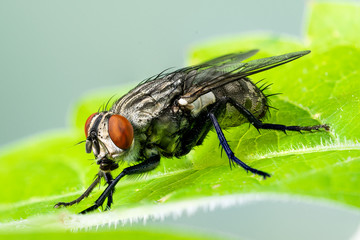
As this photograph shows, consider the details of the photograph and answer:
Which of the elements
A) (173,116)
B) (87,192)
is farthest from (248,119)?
(87,192)

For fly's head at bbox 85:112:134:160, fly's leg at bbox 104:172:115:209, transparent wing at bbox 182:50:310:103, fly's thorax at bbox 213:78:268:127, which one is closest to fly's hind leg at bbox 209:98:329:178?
fly's thorax at bbox 213:78:268:127

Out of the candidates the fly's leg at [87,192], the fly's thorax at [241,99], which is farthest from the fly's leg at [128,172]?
the fly's thorax at [241,99]

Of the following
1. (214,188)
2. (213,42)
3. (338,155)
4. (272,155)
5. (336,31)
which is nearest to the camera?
(214,188)

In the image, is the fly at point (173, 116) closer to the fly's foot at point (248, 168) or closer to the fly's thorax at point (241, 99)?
the fly's thorax at point (241, 99)

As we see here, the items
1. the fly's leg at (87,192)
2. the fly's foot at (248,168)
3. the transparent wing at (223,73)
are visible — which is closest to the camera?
the fly's foot at (248,168)

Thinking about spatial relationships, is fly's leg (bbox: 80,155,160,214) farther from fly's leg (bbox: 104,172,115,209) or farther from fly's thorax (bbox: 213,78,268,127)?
fly's thorax (bbox: 213,78,268,127)

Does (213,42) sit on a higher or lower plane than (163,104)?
higher

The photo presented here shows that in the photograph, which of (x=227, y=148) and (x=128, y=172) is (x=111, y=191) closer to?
(x=128, y=172)

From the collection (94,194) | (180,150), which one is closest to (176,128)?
(180,150)

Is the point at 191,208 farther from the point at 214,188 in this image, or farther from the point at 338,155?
the point at 338,155
